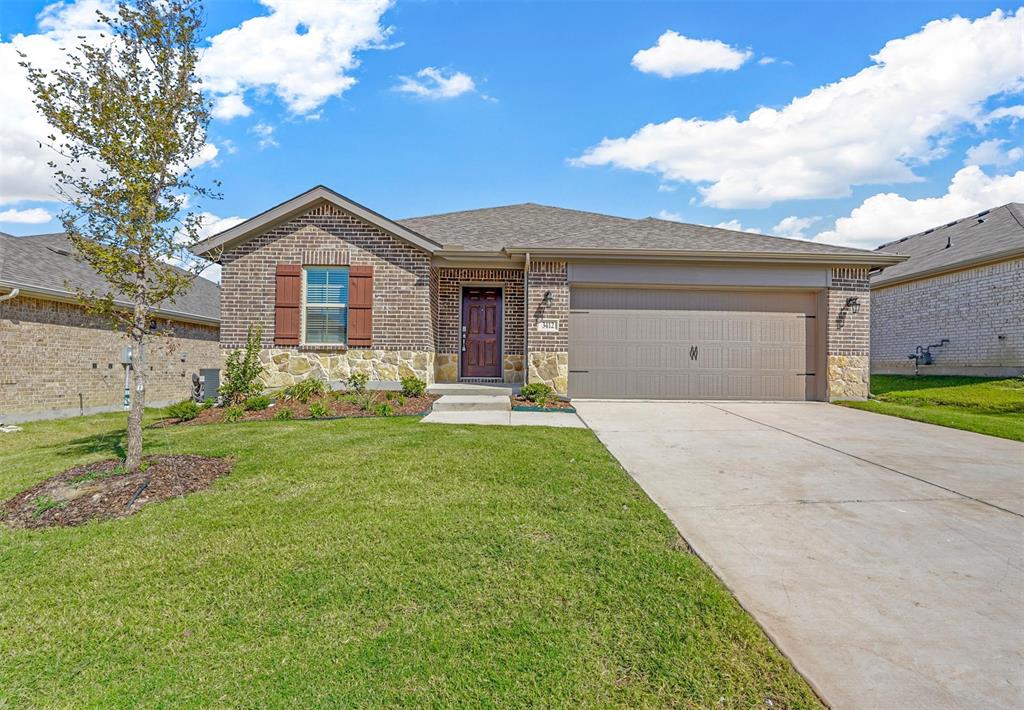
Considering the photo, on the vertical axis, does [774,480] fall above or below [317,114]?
below

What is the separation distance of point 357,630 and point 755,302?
411 inches

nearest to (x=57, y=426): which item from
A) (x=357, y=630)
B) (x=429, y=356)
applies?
(x=429, y=356)

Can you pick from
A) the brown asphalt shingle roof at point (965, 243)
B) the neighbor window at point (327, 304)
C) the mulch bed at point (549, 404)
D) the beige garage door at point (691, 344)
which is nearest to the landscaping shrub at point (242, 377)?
the neighbor window at point (327, 304)

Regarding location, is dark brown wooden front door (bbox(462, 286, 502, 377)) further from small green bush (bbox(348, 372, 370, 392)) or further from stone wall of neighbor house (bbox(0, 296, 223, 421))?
stone wall of neighbor house (bbox(0, 296, 223, 421))

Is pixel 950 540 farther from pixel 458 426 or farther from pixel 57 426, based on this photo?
pixel 57 426

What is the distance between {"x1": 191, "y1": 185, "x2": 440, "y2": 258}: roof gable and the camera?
976 cm

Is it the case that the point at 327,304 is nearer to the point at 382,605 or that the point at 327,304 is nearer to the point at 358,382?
the point at 358,382

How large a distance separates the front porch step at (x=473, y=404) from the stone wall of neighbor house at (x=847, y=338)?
22.7 feet

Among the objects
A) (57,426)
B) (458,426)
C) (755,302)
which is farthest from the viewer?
(755,302)

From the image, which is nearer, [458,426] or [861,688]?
[861,688]

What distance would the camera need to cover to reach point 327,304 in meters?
10.1

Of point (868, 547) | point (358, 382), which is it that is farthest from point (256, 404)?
point (868, 547)

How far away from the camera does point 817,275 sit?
10266mm

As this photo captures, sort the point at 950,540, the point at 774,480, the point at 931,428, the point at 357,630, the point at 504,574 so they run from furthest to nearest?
the point at 931,428 < the point at 774,480 < the point at 950,540 < the point at 504,574 < the point at 357,630
